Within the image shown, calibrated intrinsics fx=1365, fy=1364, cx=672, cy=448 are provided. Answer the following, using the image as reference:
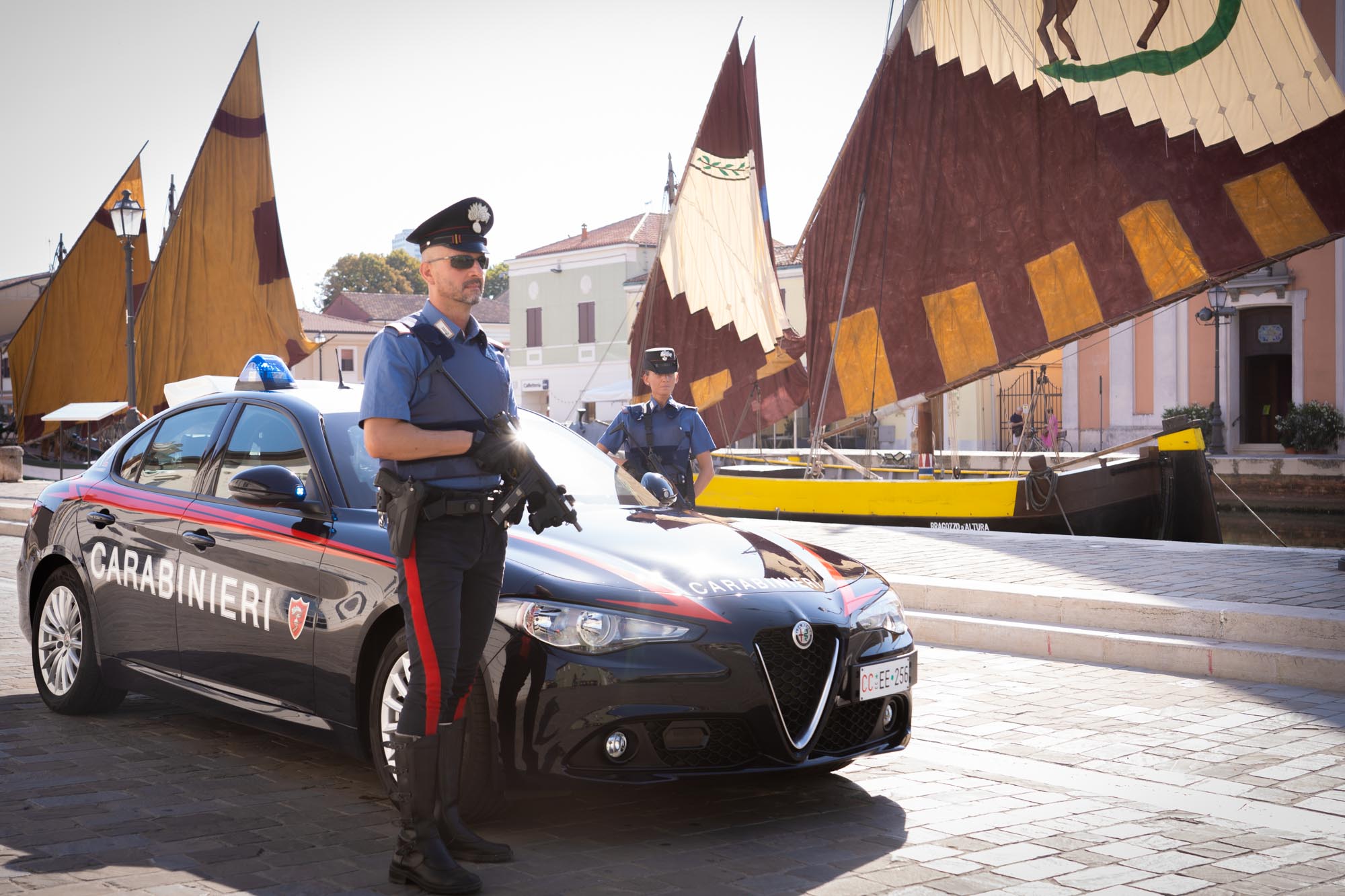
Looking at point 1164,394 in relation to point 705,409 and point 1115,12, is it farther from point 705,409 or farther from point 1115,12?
point 1115,12

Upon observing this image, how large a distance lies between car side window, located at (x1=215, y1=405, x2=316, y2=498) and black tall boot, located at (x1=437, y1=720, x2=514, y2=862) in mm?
1488

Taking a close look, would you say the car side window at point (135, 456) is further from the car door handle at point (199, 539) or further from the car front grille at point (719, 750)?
the car front grille at point (719, 750)

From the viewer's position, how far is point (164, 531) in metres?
5.56

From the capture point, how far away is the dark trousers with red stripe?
390 cm

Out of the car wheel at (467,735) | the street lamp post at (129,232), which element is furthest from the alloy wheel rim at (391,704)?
the street lamp post at (129,232)

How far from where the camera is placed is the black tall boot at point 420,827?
3820 millimetres

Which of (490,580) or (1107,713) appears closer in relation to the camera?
(490,580)

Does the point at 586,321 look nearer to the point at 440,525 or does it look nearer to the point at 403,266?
the point at 403,266

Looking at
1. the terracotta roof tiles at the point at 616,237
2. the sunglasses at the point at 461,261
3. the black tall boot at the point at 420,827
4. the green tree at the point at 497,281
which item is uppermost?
the green tree at the point at 497,281

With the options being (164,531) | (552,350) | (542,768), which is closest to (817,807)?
(542,768)

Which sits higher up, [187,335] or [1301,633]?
[187,335]

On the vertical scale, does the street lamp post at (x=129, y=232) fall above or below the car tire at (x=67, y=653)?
above

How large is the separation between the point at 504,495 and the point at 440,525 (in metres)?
0.21

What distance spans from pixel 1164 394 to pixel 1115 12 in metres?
21.6
